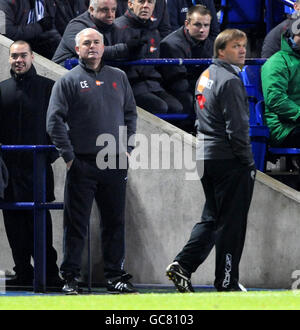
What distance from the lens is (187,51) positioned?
32.3ft

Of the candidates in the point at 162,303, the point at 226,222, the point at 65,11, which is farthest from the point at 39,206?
the point at 65,11

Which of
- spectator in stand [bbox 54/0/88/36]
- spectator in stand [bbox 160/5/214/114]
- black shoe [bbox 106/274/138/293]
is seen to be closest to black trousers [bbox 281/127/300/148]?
spectator in stand [bbox 160/5/214/114]

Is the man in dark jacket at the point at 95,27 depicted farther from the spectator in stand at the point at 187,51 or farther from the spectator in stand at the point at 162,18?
the spectator in stand at the point at 162,18

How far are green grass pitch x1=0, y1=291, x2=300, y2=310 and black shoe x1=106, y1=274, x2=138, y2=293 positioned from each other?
1.52m

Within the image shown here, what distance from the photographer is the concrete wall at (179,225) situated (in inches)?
347

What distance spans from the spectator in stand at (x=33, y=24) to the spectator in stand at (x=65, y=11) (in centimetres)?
34

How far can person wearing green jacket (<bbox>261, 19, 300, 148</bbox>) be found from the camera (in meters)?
9.02

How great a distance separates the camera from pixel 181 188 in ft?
29.2

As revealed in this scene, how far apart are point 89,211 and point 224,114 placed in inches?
54.1

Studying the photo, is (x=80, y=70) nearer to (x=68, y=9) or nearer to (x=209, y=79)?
(x=209, y=79)

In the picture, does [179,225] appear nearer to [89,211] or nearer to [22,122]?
[89,211]

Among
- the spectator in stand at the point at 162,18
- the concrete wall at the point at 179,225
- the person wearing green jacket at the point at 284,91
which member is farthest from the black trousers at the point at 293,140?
the spectator in stand at the point at 162,18

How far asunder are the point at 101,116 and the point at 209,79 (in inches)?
37.3
